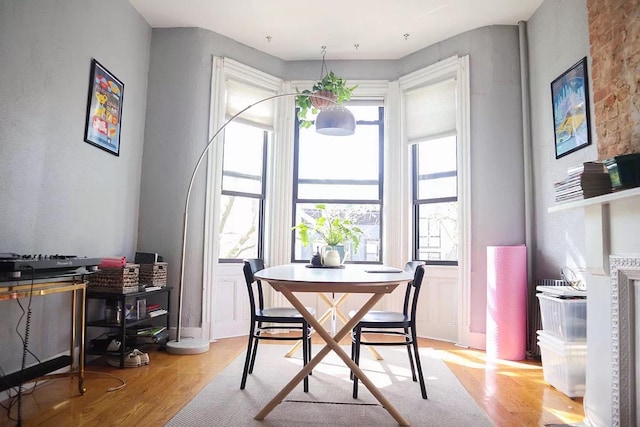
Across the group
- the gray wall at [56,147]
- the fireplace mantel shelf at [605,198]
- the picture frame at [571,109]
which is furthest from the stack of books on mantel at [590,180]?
the gray wall at [56,147]

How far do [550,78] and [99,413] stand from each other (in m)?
4.35

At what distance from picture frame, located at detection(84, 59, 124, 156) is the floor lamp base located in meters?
1.85

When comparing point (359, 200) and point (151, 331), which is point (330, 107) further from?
point (151, 331)

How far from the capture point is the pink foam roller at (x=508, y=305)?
3.80 metres

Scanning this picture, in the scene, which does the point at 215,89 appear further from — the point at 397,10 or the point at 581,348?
the point at 581,348

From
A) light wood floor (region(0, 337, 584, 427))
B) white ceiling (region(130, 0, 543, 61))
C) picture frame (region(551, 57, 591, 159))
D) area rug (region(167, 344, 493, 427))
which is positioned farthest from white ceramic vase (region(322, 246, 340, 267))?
white ceiling (region(130, 0, 543, 61))

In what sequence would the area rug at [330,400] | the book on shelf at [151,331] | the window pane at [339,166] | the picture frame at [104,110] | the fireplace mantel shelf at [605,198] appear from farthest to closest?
the window pane at [339,166]
the book on shelf at [151,331]
the picture frame at [104,110]
the area rug at [330,400]
the fireplace mantel shelf at [605,198]

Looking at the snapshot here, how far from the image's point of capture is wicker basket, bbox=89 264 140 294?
3.39 meters

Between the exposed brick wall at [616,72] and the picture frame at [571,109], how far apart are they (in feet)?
2.67

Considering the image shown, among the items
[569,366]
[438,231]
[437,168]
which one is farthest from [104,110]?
[569,366]

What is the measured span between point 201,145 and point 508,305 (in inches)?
136

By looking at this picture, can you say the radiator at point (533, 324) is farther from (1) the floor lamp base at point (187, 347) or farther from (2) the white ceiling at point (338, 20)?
(1) the floor lamp base at point (187, 347)

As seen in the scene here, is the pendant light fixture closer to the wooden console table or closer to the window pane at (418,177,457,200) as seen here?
the window pane at (418,177,457,200)

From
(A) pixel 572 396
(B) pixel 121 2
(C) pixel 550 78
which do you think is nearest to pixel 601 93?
(C) pixel 550 78
